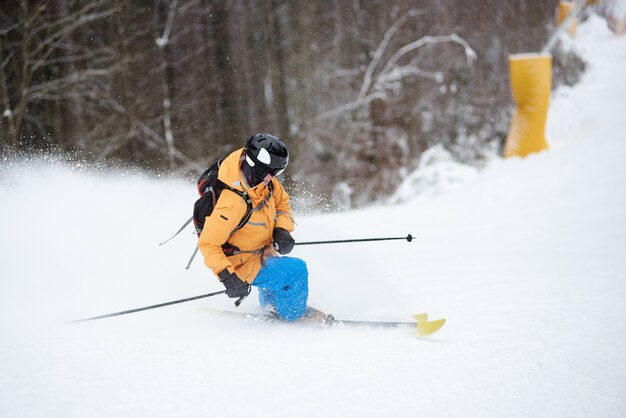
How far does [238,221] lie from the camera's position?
301 centimetres

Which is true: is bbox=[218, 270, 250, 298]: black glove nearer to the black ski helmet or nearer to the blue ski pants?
the blue ski pants

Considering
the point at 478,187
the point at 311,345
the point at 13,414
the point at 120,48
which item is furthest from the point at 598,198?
the point at 120,48

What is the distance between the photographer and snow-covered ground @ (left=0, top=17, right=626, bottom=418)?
2223 millimetres

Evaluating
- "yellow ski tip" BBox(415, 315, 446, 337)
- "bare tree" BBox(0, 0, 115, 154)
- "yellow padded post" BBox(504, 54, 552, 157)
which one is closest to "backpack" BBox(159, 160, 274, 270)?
"yellow ski tip" BBox(415, 315, 446, 337)

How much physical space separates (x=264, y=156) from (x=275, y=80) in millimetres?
8515

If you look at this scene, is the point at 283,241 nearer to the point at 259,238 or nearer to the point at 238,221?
the point at 259,238

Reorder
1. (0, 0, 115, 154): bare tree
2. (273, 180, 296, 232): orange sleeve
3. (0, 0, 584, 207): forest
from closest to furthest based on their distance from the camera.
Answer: (273, 180, 296, 232): orange sleeve, (0, 0, 115, 154): bare tree, (0, 0, 584, 207): forest

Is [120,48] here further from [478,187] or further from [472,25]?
[472,25]

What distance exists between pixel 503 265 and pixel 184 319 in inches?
149

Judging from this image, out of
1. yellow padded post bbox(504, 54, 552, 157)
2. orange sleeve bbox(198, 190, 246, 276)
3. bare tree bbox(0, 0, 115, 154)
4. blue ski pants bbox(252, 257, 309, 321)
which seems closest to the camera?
orange sleeve bbox(198, 190, 246, 276)

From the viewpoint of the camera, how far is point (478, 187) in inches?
364

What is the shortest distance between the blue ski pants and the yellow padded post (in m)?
9.01

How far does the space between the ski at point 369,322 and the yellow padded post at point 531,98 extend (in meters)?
8.60

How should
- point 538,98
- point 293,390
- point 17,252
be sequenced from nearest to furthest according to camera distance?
1. point 293,390
2. point 17,252
3. point 538,98
